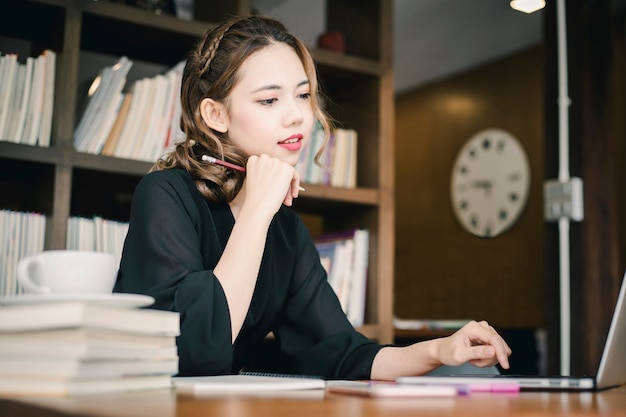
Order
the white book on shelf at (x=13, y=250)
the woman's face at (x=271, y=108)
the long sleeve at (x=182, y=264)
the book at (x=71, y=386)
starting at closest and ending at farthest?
the book at (x=71, y=386) → the long sleeve at (x=182, y=264) → the woman's face at (x=271, y=108) → the white book on shelf at (x=13, y=250)

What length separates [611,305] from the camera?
2895 millimetres

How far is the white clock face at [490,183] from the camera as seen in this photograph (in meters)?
5.34

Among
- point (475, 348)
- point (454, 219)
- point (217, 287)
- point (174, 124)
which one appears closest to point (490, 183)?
point (454, 219)

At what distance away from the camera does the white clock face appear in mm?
5344

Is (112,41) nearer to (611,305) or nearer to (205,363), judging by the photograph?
(205,363)

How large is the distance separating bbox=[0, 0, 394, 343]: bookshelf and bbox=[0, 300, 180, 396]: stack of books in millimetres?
1318

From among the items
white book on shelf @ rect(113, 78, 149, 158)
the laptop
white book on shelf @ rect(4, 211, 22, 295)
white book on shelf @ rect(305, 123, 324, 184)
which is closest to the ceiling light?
white book on shelf @ rect(305, 123, 324, 184)

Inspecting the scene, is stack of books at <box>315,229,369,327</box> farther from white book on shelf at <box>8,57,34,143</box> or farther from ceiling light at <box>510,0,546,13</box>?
ceiling light at <box>510,0,546,13</box>

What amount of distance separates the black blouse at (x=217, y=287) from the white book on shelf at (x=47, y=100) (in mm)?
754

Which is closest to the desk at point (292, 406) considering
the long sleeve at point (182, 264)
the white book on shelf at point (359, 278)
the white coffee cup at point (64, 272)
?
the white coffee cup at point (64, 272)

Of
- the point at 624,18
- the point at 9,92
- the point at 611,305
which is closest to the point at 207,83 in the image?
the point at 9,92

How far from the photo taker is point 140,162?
2.21 meters

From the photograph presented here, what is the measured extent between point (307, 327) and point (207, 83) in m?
0.56

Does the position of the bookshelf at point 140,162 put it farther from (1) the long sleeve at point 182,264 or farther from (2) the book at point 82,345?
(2) the book at point 82,345
